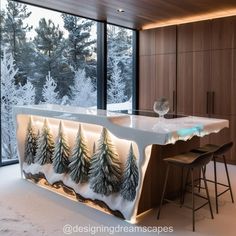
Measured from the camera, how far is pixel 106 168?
3299 millimetres

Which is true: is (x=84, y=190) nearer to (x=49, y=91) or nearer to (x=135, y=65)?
(x=49, y=91)

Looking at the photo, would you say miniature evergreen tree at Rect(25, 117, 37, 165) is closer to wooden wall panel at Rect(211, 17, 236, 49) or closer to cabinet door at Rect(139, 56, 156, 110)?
cabinet door at Rect(139, 56, 156, 110)

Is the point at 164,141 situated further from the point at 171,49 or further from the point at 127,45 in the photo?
the point at 127,45

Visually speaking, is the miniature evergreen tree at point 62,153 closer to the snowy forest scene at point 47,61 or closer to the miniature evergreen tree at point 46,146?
the miniature evergreen tree at point 46,146

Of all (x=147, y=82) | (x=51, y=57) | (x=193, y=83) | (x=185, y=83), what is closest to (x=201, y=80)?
(x=193, y=83)

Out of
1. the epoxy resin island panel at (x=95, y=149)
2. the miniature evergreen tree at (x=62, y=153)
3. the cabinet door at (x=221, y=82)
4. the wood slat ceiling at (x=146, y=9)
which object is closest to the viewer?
the epoxy resin island panel at (x=95, y=149)

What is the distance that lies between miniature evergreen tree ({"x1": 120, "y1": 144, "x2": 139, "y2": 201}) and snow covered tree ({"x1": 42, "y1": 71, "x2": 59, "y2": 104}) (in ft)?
9.21

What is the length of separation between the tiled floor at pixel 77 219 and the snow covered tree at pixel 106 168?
283 millimetres

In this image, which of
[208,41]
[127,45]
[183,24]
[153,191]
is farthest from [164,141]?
[127,45]

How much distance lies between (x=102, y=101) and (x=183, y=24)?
7.27 feet

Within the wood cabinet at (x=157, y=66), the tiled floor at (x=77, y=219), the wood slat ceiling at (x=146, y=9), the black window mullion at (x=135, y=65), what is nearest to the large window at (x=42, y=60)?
the wood slat ceiling at (x=146, y=9)

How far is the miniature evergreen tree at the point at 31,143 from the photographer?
4371 millimetres

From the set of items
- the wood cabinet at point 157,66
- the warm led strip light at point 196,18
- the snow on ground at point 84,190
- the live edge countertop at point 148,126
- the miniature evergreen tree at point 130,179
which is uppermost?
the warm led strip light at point 196,18

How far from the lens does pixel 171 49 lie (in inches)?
240
